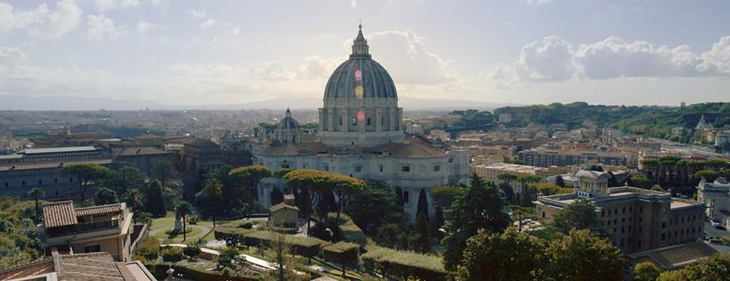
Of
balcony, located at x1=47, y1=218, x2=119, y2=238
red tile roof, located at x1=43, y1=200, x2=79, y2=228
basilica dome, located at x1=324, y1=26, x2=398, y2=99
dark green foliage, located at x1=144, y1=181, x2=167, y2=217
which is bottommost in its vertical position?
dark green foliage, located at x1=144, y1=181, x2=167, y2=217

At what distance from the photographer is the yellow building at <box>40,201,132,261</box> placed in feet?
75.5

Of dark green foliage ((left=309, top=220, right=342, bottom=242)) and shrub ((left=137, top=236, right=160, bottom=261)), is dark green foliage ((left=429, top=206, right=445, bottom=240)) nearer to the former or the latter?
dark green foliage ((left=309, top=220, right=342, bottom=242))

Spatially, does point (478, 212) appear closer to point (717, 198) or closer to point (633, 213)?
point (633, 213)

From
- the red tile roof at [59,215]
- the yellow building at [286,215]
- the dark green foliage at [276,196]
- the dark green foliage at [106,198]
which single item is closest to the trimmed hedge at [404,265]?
the yellow building at [286,215]

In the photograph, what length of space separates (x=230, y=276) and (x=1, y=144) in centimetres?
11599

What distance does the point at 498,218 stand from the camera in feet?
91.5

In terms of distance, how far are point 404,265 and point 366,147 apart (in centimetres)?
3843

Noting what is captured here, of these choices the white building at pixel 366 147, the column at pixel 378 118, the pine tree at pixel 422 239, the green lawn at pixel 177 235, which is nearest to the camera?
the pine tree at pixel 422 239

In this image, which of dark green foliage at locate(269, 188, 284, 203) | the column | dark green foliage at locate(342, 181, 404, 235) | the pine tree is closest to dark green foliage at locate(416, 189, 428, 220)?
dark green foliage at locate(342, 181, 404, 235)

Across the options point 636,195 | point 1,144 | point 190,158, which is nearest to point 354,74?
point 190,158

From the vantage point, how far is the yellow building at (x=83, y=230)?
23.0m

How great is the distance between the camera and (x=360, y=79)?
228 ft

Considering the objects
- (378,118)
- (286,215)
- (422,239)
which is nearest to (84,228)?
(286,215)

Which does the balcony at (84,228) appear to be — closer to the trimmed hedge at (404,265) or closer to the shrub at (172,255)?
the shrub at (172,255)
